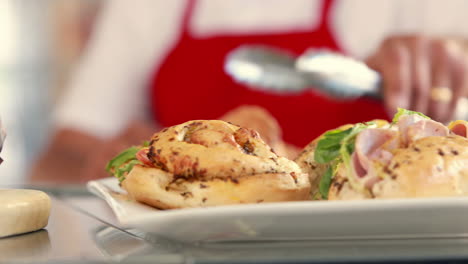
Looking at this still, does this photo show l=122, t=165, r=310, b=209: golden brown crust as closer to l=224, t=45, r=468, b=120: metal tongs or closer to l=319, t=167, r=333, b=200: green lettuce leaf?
l=319, t=167, r=333, b=200: green lettuce leaf

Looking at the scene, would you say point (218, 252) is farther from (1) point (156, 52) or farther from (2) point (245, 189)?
(1) point (156, 52)

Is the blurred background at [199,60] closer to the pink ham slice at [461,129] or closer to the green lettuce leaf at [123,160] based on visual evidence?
the green lettuce leaf at [123,160]

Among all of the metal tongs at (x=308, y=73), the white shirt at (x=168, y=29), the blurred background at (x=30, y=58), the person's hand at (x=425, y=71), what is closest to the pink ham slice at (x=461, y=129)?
the metal tongs at (x=308, y=73)

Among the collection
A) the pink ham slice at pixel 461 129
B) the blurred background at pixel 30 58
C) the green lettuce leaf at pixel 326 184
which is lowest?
the blurred background at pixel 30 58

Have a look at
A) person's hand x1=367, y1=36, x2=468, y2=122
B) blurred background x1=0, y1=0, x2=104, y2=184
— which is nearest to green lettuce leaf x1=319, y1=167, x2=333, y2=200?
person's hand x1=367, y1=36, x2=468, y2=122

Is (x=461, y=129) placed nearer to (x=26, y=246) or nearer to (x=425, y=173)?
(x=425, y=173)

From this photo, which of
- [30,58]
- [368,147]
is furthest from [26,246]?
[30,58]

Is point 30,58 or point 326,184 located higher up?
point 326,184
